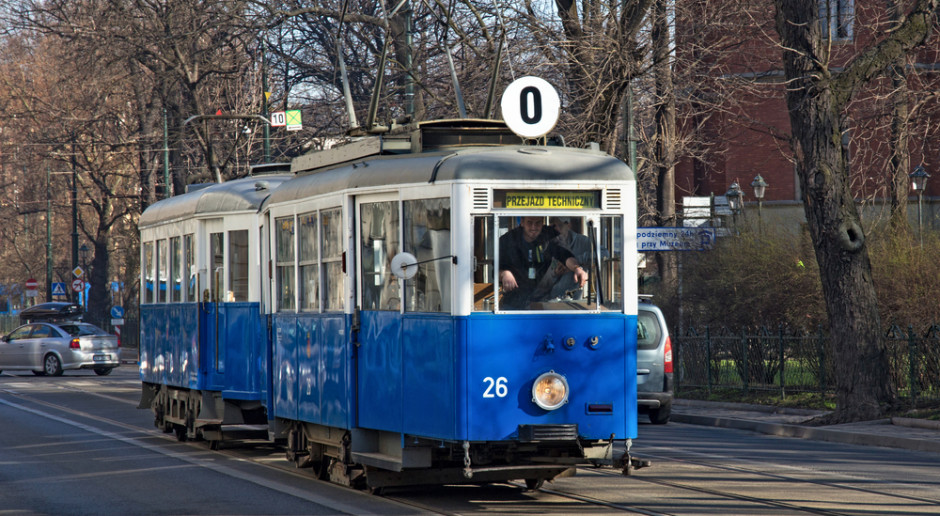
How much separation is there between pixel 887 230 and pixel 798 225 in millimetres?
2122

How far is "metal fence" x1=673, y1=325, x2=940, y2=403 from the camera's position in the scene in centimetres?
1722

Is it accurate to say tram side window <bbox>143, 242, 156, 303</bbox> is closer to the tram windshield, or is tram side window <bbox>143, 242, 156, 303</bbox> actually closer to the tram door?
the tram door

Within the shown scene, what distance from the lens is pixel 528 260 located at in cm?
909

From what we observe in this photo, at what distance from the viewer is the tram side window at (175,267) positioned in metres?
16.5

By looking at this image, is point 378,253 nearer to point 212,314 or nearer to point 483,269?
point 483,269

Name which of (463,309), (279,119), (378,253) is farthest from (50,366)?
(463,309)

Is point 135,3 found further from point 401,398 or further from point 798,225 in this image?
point 401,398

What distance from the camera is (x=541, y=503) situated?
382 inches

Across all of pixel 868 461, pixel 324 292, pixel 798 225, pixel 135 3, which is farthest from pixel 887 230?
pixel 135 3

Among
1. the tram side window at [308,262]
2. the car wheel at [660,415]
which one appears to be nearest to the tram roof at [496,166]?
the tram side window at [308,262]

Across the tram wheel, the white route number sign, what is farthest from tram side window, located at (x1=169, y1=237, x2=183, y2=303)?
the white route number sign

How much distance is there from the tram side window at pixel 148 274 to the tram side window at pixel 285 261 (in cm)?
625

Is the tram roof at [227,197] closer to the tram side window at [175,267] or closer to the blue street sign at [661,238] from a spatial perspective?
the tram side window at [175,267]

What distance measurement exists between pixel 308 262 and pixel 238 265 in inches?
138
